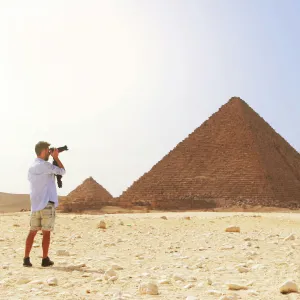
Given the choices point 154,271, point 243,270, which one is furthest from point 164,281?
point 243,270

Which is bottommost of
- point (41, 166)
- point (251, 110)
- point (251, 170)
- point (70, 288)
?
point (70, 288)

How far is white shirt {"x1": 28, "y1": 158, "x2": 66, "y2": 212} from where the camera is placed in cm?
593

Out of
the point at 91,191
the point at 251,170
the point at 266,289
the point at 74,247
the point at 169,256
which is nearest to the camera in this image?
the point at 266,289

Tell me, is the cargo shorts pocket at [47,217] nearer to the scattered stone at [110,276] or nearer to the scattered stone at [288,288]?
the scattered stone at [110,276]

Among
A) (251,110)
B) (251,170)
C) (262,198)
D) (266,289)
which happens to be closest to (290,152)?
(251,110)

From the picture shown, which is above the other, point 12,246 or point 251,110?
point 251,110

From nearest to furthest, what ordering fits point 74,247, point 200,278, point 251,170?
point 200,278, point 74,247, point 251,170

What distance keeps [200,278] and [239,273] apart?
1.68ft

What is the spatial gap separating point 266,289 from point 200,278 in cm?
75

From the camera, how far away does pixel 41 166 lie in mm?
5980

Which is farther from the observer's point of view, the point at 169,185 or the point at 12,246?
the point at 169,185

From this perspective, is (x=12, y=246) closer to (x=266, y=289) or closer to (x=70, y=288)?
(x=70, y=288)

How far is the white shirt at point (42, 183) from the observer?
5926mm

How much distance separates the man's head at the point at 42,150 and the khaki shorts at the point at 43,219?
64cm
